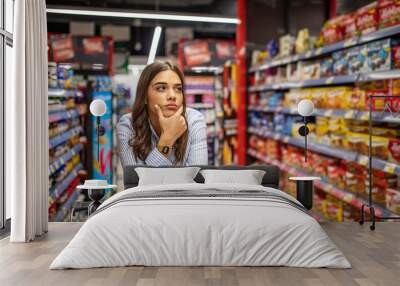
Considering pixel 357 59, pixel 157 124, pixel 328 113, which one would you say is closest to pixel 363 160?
pixel 328 113

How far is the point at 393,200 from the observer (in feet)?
18.6

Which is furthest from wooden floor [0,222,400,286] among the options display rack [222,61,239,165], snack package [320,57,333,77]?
display rack [222,61,239,165]

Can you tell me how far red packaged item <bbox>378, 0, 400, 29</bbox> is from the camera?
5.38 m

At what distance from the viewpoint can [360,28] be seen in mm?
6074

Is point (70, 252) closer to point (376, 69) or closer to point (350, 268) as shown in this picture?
point (350, 268)

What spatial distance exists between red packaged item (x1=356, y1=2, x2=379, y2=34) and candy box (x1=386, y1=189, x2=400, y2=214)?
4.91 ft

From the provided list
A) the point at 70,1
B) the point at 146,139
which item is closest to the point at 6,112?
the point at 146,139

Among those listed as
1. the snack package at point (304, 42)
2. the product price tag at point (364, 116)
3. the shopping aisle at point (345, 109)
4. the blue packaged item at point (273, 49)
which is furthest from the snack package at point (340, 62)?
the blue packaged item at point (273, 49)

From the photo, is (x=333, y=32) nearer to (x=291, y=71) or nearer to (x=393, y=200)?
(x=291, y=71)

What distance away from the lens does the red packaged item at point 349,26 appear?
6.22 metres

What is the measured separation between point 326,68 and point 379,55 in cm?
131

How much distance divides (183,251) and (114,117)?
4241mm

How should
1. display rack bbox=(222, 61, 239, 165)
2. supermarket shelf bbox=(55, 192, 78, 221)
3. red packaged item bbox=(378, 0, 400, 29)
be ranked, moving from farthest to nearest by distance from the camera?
display rack bbox=(222, 61, 239, 165), supermarket shelf bbox=(55, 192, 78, 221), red packaged item bbox=(378, 0, 400, 29)

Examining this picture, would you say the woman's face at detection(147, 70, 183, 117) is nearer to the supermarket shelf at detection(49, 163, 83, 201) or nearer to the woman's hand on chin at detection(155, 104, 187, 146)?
the woman's hand on chin at detection(155, 104, 187, 146)
